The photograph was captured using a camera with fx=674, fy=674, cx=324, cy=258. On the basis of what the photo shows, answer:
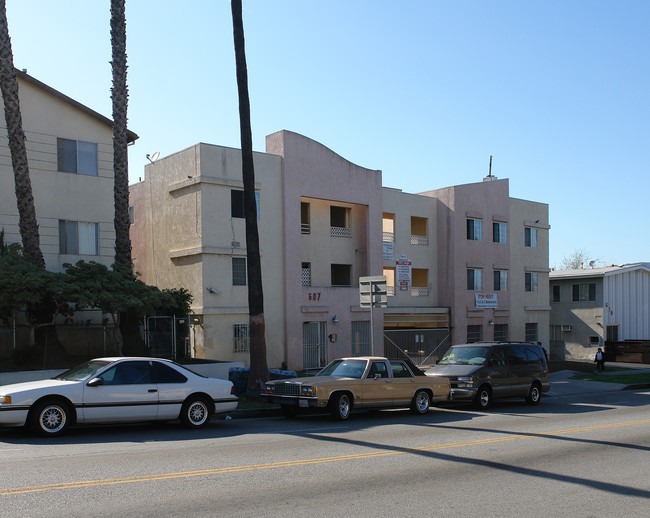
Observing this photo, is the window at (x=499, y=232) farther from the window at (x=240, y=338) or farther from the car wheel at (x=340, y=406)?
the car wheel at (x=340, y=406)

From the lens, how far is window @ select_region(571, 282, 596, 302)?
1730 inches

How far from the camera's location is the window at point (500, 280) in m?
38.3

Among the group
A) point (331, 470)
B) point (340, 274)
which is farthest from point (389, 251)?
point (331, 470)

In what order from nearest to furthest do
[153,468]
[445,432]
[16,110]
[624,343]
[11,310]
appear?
[153,468], [445,432], [11,310], [16,110], [624,343]

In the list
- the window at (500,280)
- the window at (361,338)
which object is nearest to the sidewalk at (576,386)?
the window at (361,338)

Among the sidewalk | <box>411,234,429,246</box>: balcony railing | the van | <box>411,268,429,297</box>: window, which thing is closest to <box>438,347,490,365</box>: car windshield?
the van

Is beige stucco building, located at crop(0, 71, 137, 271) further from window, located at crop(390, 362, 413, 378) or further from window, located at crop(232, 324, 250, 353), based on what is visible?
window, located at crop(390, 362, 413, 378)

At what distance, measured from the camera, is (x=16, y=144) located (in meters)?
19.4

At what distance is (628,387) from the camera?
1006 inches

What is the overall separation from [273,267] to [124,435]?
16298 mm

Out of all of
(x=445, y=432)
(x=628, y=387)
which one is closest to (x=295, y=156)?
(x=628, y=387)

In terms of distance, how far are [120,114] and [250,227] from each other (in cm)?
658

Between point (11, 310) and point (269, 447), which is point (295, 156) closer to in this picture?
point (11, 310)

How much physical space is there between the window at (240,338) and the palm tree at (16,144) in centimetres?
881
